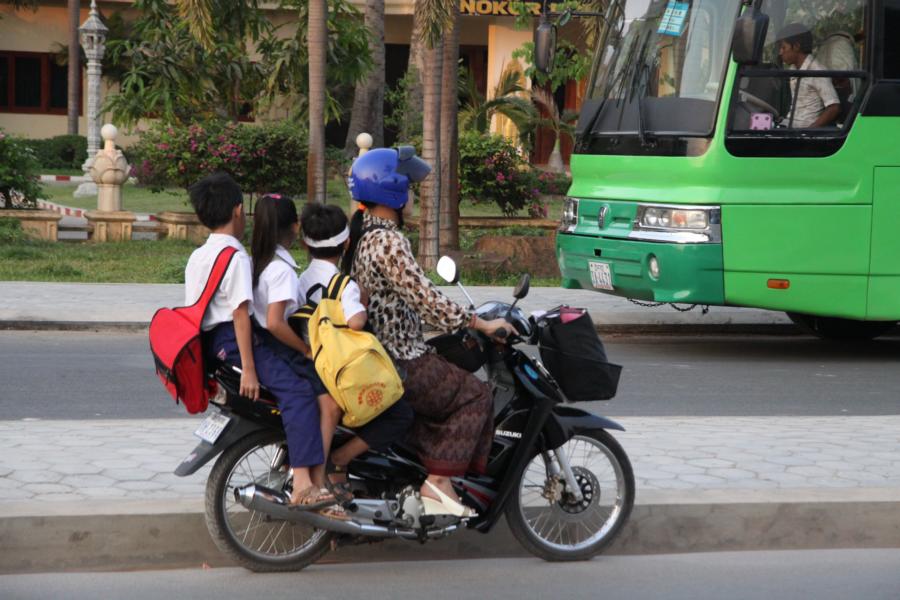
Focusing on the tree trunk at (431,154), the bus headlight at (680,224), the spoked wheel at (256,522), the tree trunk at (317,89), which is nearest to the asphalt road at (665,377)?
the bus headlight at (680,224)

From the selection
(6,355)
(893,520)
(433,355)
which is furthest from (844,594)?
(6,355)

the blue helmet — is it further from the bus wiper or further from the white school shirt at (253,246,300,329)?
the bus wiper

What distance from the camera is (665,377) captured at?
1053 cm

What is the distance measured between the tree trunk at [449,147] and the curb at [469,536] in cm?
1265

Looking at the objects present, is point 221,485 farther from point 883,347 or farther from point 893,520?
point 883,347

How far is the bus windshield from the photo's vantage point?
10.7m

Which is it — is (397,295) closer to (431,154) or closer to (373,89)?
(431,154)

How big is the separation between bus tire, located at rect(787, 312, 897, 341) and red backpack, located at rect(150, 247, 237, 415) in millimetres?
8429

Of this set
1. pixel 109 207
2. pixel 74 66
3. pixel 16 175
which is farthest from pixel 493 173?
pixel 74 66

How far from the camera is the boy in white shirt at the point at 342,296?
5.02m

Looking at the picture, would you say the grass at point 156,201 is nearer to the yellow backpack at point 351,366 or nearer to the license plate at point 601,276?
the license plate at point 601,276

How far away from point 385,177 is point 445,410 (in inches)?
35.6

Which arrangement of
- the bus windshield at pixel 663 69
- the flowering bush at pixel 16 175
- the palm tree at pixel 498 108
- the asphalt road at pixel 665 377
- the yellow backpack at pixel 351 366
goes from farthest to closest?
the palm tree at pixel 498 108, the flowering bush at pixel 16 175, the bus windshield at pixel 663 69, the asphalt road at pixel 665 377, the yellow backpack at pixel 351 366

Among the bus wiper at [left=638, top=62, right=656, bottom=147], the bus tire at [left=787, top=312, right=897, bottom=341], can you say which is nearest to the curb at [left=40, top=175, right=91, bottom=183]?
the bus tire at [left=787, top=312, right=897, bottom=341]
